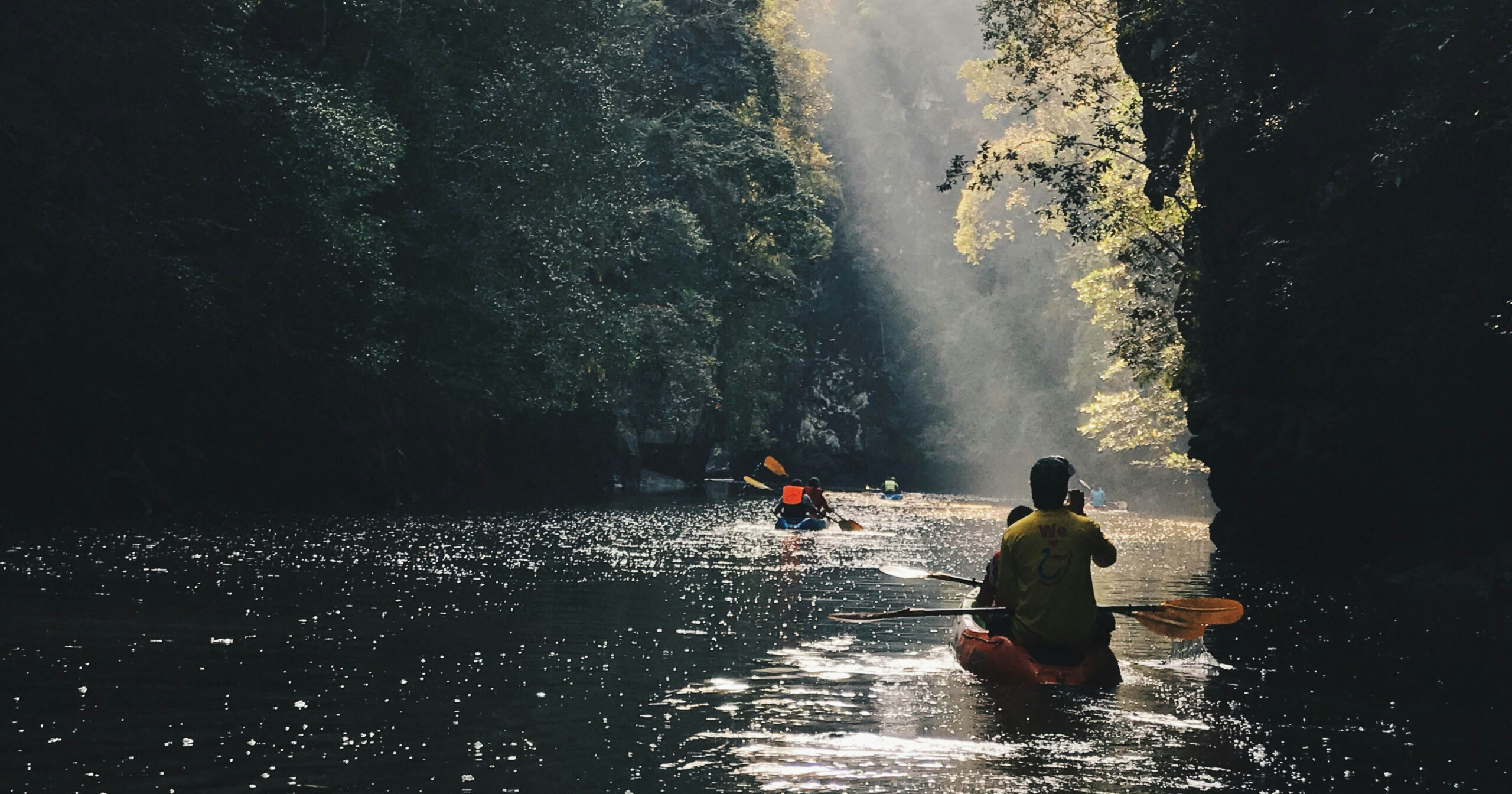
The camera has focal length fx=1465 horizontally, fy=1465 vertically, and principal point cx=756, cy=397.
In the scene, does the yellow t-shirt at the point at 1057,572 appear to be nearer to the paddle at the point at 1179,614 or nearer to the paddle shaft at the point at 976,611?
the paddle shaft at the point at 976,611

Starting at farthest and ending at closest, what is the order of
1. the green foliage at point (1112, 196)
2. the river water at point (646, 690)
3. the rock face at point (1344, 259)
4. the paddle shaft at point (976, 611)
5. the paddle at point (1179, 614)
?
1. the green foliage at point (1112, 196)
2. the rock face at point (1344, 259)
3. the paddle at point (1179, 614)
4. the paddle shaft at point (976, 611)
5. the river water at point (646, 690)

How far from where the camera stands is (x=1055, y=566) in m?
11.6

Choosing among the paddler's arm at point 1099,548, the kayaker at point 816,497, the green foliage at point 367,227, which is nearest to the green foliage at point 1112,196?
the kayaker at point 816,497

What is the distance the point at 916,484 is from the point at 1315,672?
67.2 m

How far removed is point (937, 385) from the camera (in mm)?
80875

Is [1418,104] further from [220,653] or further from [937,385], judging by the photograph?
[937,385]

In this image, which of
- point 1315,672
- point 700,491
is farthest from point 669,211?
point 1315,672

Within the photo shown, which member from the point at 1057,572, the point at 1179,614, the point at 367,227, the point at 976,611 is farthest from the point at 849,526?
the point at 1057,572

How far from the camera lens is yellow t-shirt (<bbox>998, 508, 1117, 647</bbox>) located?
37.7 feet

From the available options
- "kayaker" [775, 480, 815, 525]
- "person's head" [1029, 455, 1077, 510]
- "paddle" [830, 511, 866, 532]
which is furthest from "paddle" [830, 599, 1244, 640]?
"paddle" [830, 511, 866, 532]

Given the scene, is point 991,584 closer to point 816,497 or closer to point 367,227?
point 816,497

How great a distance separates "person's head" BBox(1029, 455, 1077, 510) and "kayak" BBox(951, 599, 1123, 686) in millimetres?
1261

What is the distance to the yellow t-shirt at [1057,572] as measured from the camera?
11477 millimetres

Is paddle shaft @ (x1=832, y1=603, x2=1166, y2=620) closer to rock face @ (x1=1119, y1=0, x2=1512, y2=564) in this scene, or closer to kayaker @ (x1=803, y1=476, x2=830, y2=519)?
rock face @ (x1=1119, y1=0, x2=1512, y2=564)
